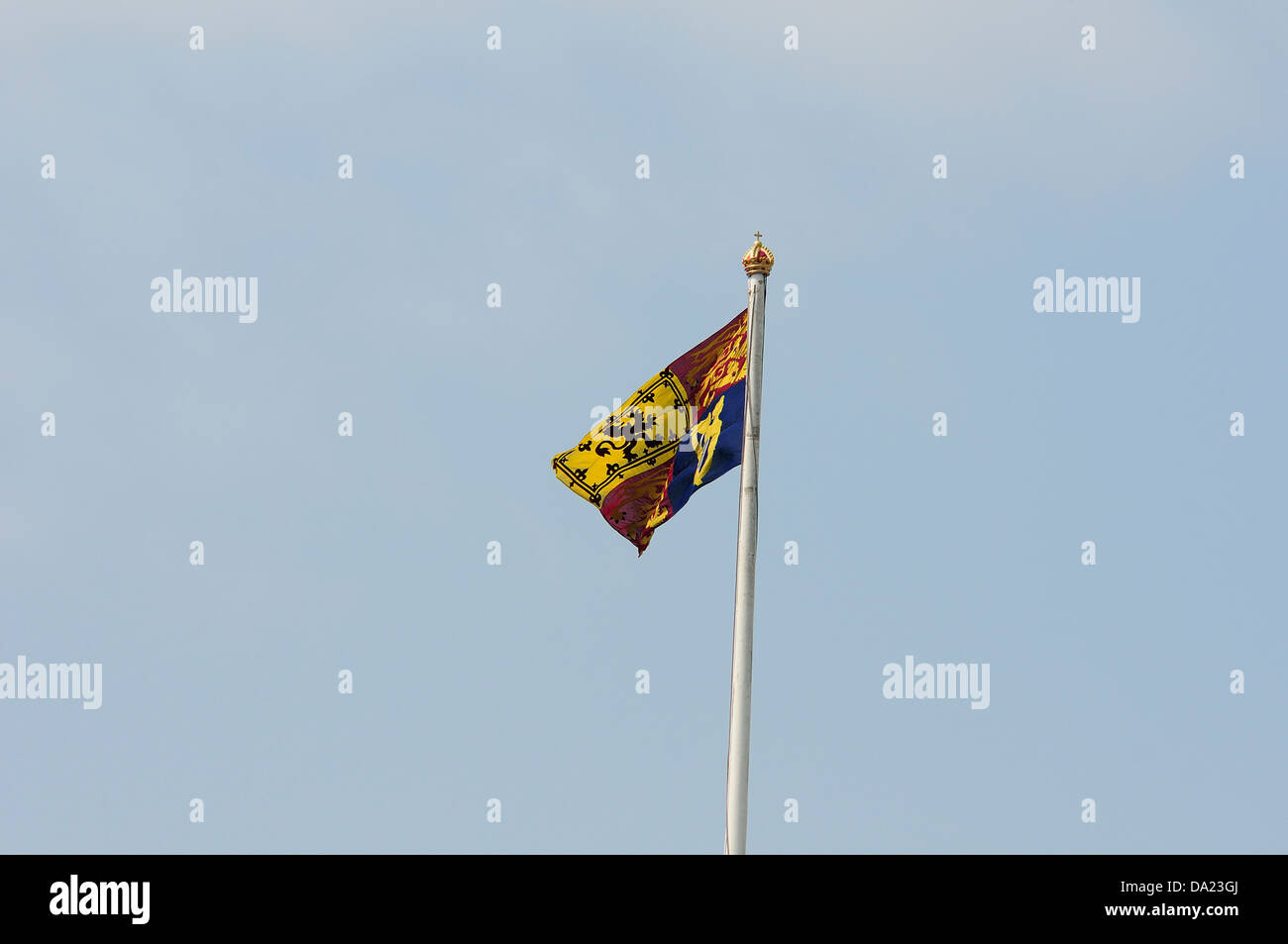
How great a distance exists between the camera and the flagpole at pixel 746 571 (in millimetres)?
21500

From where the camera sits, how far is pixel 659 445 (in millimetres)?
24672

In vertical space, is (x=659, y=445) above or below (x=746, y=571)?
above

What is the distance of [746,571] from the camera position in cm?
2225

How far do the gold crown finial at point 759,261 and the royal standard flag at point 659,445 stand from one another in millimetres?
1016

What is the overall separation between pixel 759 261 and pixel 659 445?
3342 millimetres

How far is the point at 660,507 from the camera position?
2447 cm

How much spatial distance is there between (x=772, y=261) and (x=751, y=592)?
16.3 feet

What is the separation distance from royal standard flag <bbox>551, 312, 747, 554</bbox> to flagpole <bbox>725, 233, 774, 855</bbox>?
0.90 metres

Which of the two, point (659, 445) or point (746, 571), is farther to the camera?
point (659, 445)

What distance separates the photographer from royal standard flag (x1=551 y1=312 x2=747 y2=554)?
24203 millimetres

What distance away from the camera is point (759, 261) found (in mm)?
23312

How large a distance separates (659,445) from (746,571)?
325 cm
